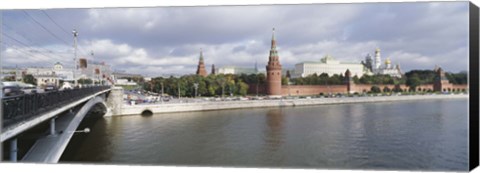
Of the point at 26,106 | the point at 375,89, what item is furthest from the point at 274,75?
the point at 26,106

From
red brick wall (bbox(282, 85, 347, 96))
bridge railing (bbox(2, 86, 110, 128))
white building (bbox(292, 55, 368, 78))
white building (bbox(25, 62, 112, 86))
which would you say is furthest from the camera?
white building (bbox(292, 55, 368, 78))

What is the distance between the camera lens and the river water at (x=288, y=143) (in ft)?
20.1

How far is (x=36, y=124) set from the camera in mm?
3793

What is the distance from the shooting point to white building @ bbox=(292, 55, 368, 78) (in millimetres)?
29078

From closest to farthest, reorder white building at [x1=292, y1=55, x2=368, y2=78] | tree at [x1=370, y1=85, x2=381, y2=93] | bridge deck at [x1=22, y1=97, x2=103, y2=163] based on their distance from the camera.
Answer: bridge deck at [x1=22, y1=97, x2=103, y2=163], tree at [x1=370, y1=85, x2=381, y2=93], white building at [x1=292, y1=55, x2=368, y2=78]

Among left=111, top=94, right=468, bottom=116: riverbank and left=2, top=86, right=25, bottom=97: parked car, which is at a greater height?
left=2, top=86, right=25, bottom=97: parked car

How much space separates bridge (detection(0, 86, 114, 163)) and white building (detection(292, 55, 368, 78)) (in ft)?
79.8

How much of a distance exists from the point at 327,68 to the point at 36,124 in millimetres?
27413

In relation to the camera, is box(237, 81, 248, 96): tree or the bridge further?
box(237, 81, 248, 96): tree

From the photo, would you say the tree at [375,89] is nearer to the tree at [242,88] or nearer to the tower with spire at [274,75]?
the tower with spire at [274,75]

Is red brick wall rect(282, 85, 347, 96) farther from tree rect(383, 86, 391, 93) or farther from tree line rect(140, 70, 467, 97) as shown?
tree rect(383, 86, 391, 93)

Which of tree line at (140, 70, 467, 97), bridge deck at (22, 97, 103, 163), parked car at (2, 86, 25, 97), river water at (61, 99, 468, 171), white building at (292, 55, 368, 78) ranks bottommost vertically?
river water at (61, 99, 468, 171)

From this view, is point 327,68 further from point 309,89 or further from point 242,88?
point 242,88

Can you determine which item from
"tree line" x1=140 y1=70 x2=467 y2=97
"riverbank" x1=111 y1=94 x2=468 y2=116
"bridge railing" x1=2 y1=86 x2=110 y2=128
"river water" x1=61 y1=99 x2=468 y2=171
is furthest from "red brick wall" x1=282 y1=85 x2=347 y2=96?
"bridge railing" x1=2 y1=86 x2=110 y2=128
